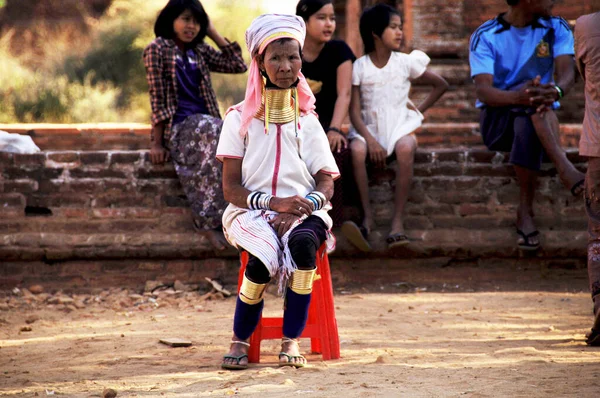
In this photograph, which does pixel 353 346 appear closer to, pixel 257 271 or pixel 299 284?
pixel 299 284

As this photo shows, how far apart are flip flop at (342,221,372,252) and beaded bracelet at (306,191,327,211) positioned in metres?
1.88

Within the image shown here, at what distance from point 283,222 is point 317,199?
21 centimetres

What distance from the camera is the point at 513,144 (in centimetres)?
617

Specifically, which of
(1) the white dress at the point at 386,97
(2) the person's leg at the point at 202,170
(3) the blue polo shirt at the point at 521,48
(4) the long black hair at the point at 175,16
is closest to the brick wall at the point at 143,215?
(2) the person's leg at the point at 202,170

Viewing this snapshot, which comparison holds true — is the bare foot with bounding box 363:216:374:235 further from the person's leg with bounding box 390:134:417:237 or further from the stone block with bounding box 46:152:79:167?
the stone block with bounding box 46:152:79:167

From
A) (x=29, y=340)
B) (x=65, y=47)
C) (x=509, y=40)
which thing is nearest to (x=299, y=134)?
(x=29, y=340)

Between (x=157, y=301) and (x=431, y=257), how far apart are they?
2.04m

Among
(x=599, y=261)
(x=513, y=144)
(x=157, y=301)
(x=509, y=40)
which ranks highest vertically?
(x=509, y=40)

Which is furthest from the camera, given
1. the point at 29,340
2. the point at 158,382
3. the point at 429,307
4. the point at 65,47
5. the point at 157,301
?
the point at 65,47

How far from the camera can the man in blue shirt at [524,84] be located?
19.8 feet

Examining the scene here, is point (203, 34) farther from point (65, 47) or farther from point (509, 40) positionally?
point (65, 47)

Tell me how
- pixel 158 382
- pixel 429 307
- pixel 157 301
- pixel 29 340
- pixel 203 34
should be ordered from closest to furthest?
pixel 158 382
pixel 29 340
pixel 429 307
pixel 157 301
pixel 203 34

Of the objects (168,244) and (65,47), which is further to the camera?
(65,47)

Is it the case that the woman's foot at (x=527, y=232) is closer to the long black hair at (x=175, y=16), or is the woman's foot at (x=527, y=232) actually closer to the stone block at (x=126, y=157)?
the long black hair at (x=175, y=16)
